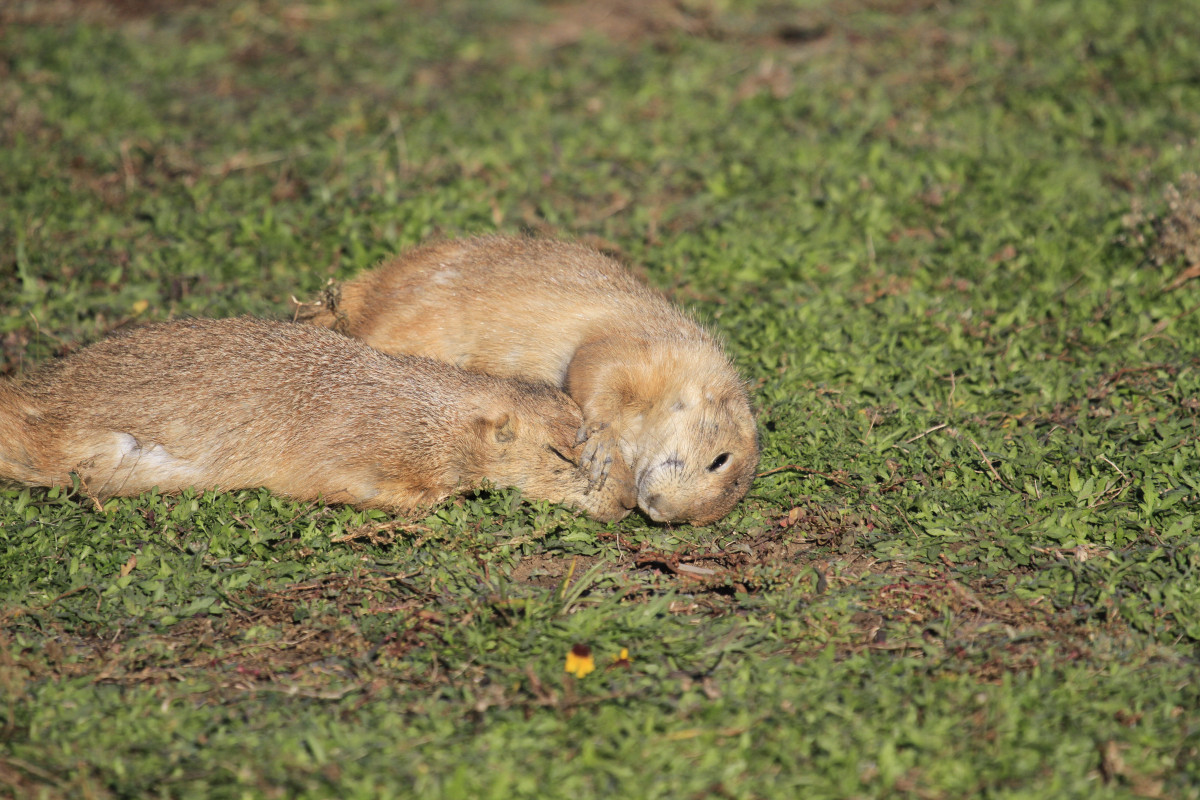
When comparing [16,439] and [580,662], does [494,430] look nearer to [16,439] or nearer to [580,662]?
[580,662]

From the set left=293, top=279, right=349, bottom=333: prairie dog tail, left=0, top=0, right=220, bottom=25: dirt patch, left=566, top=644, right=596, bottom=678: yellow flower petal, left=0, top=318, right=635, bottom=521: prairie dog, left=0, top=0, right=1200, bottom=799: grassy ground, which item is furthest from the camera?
left=0, top=0, right=220, bottom=25: dirt patch

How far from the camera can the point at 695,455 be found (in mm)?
5195

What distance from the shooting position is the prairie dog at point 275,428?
192 inches

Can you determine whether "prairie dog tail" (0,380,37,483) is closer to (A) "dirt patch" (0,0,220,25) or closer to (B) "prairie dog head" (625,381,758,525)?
(B) "prairie dog head" (625,381,758,525)

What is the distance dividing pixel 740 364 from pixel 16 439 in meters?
3.82

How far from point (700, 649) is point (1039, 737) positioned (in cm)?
123

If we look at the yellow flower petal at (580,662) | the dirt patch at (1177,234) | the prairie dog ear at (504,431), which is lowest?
the yellow flower petal at (580,662)

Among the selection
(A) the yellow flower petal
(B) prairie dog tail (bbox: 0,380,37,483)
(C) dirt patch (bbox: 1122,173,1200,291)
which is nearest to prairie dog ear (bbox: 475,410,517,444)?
(A) the yellow flower petal

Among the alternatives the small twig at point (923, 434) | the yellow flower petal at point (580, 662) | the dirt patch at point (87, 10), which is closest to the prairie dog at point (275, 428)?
the yellow flower petal at point (580, 662)

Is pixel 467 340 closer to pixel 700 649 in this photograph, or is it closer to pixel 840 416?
pixel 840 416

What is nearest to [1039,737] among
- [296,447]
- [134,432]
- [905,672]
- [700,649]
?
[905,672]

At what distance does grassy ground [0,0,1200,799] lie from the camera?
12.0 feet

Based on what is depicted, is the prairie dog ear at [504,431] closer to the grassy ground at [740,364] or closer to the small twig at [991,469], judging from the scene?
the grassy ground at [740,364]

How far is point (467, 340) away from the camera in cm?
591
